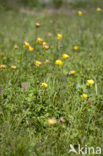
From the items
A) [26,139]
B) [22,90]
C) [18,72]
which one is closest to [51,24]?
[18,72]

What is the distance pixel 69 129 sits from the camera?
213cm

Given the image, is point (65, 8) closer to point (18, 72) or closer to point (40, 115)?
point (18, 72)

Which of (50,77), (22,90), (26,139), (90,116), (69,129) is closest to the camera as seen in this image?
(26,139)

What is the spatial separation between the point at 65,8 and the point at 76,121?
581cm

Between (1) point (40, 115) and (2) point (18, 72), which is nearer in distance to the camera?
A: (1) point (40, 115)

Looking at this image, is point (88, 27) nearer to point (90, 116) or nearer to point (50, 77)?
point (50, 77)

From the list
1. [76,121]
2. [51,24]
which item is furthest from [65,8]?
[76,121]

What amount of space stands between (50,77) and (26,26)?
132 inches

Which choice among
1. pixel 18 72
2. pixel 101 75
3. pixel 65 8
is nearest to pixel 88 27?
pixel 65 8

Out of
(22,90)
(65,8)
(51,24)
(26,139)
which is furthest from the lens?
(65,8)

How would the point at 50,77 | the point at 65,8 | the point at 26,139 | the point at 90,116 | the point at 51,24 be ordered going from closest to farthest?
the point at 26,139
the point at 90,116
the point at 50,77
the point at 51,24
the point at 65,8

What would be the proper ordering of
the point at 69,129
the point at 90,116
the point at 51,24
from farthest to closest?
the point at 51,24 → the point at 90,116 → the point at 69,129

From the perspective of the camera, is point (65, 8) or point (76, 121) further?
point (65, 8)

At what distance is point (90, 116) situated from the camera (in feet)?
7.50
